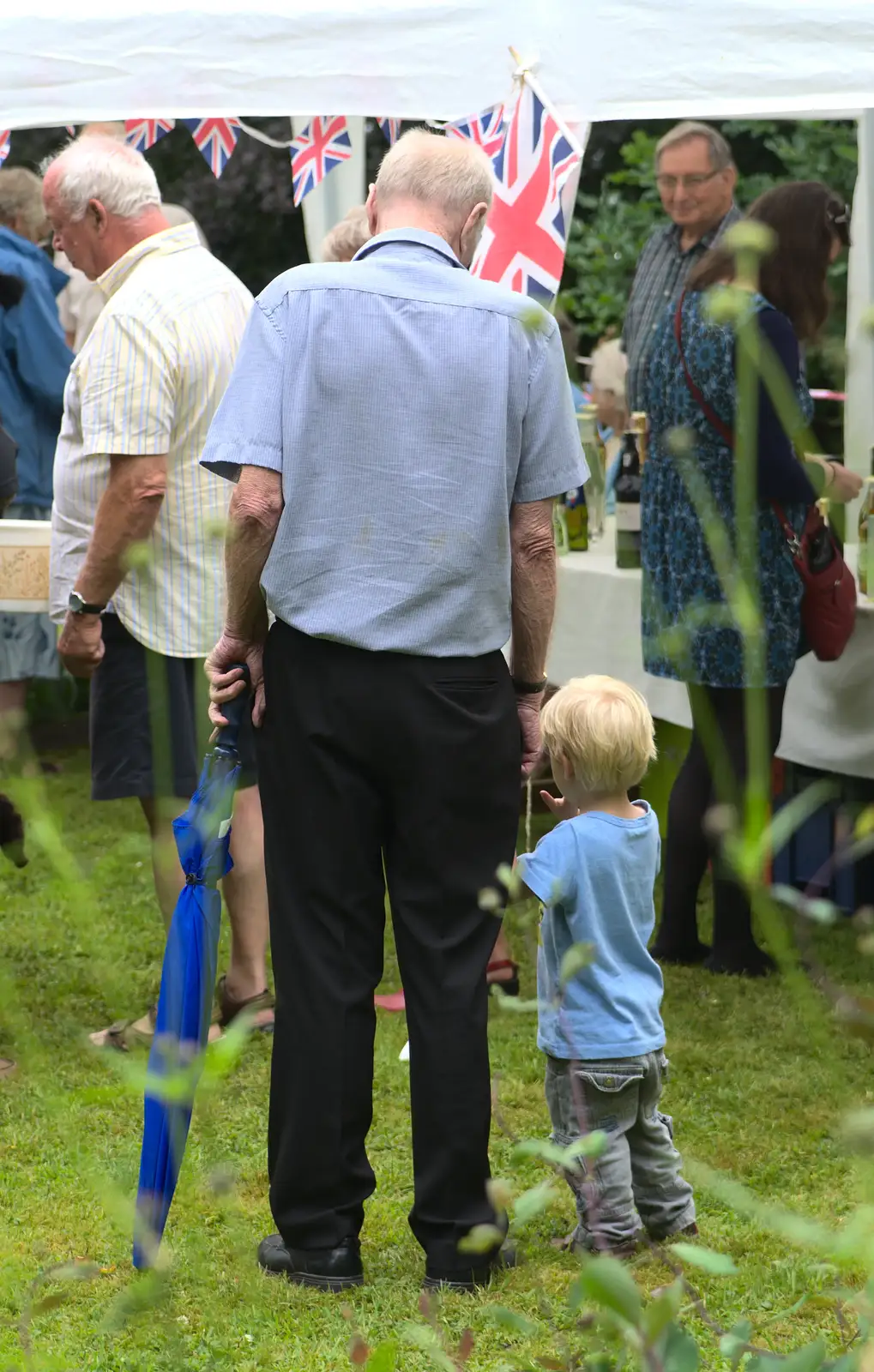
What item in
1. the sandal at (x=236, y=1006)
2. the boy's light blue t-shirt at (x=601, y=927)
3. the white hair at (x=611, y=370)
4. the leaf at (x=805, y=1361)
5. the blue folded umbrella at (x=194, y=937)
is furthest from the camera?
the white hair at (x=611, y=370)

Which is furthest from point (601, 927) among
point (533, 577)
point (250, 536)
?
point (250, 536)

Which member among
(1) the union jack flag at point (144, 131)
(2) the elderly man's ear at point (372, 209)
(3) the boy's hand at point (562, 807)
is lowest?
(3) the boy's hand at point (562, 807)

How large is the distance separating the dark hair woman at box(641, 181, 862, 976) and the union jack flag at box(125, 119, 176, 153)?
1.83 metres

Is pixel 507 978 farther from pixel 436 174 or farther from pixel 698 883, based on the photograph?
pixel 436 174

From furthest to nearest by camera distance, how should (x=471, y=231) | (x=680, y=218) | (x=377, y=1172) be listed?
(x=680, y=218) → (x=377, y=1172) → (x=471, y=231)

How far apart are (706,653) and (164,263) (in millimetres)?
1436

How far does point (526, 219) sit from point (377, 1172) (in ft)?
6.30

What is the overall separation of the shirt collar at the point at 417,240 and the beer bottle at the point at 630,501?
220cm

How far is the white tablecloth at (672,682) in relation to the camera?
13.6 ft

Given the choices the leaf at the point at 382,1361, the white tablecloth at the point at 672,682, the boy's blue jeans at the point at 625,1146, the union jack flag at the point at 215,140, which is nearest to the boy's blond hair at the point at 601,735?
the boy's blue jeans at the point at 625,1146

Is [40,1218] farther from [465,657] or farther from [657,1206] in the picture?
[465,657]

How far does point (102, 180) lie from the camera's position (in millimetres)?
3318

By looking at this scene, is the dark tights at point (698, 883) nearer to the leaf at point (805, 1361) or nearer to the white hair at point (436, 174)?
the white hair at point (436, 174)

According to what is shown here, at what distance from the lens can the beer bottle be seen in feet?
14.9
